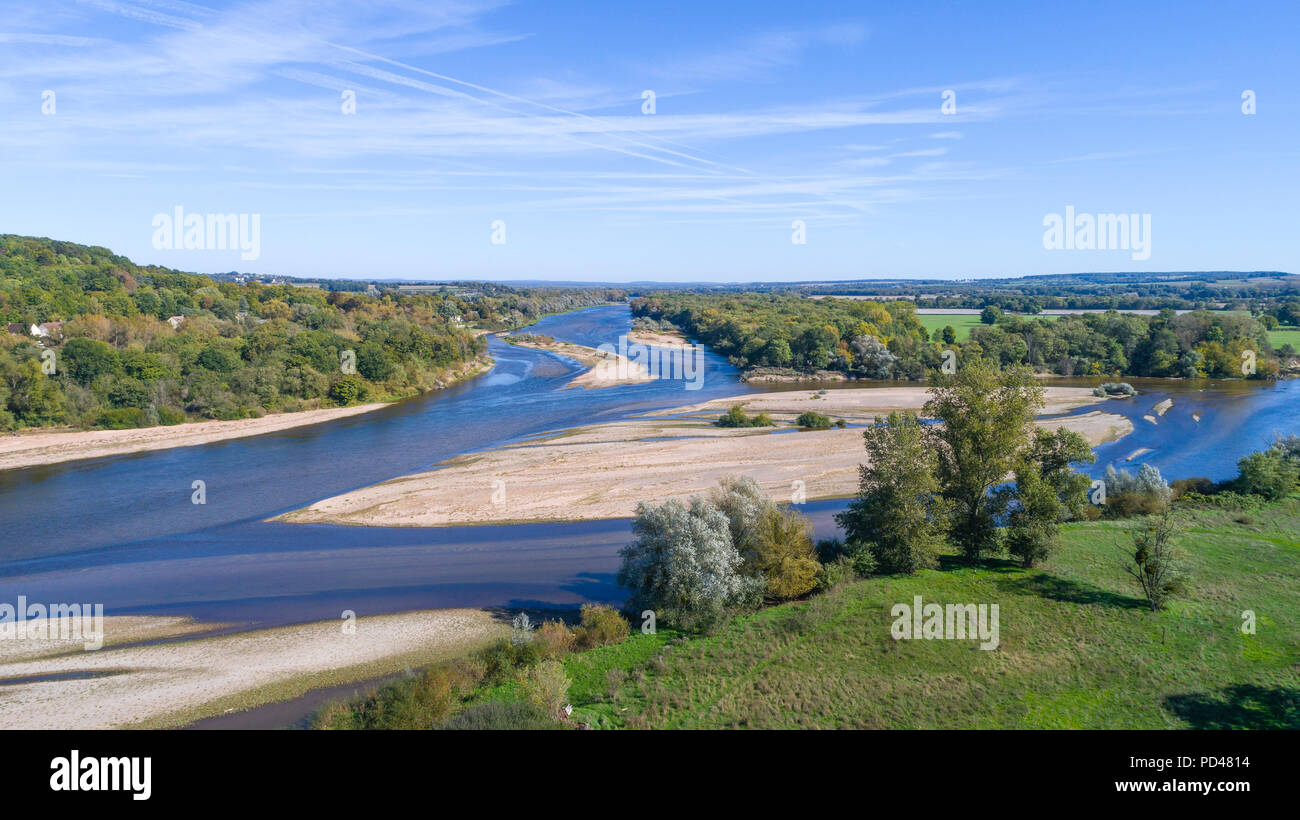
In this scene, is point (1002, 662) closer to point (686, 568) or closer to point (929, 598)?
point (929, 598)

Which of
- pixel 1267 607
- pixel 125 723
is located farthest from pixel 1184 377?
pixel 125 723

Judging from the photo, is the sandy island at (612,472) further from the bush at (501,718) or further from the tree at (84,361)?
the tree at (84,361)

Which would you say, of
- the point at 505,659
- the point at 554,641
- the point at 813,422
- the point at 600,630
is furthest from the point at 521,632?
the point at 813,422

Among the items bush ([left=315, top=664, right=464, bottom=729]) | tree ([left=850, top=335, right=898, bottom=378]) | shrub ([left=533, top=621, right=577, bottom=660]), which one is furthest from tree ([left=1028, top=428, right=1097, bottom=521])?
tree ([left=850, top=335, right=898, bottom=378])

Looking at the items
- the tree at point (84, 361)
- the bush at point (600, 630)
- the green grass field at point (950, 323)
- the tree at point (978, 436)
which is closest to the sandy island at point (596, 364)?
the tree at point (84, 361)
